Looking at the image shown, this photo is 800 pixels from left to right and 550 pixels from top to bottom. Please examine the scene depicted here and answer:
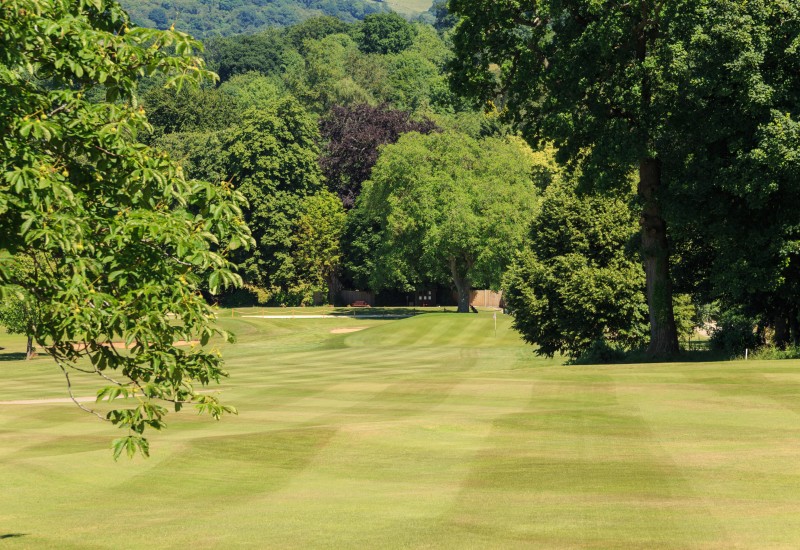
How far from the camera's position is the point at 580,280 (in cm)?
5225

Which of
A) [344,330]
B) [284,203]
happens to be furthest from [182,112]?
[344,330]

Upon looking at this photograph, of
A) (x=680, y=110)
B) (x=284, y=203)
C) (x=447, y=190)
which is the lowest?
(x=680, y=110)

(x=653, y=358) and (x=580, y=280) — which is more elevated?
(x=580, y=280)

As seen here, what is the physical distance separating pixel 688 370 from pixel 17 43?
28.0m

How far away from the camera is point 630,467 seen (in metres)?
20.1

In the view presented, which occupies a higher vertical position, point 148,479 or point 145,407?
point 145,407

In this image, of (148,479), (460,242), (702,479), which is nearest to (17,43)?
(148,479)

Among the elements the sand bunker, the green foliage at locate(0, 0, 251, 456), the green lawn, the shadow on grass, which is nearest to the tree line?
the green foliage at locate(0, 0, 251, 456)

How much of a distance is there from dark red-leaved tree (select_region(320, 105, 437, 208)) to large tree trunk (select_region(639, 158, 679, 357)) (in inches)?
3088

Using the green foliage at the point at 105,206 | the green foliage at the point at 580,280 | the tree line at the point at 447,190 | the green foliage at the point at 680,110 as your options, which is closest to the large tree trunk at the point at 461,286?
the tree line at the point at 447,190

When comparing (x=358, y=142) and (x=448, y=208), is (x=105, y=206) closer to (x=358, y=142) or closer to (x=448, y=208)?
(x=448, y=208)

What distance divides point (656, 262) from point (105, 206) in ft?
121

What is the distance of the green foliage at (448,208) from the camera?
100000mm

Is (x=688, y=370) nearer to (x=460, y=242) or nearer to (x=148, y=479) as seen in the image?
(x=148, y=479)
